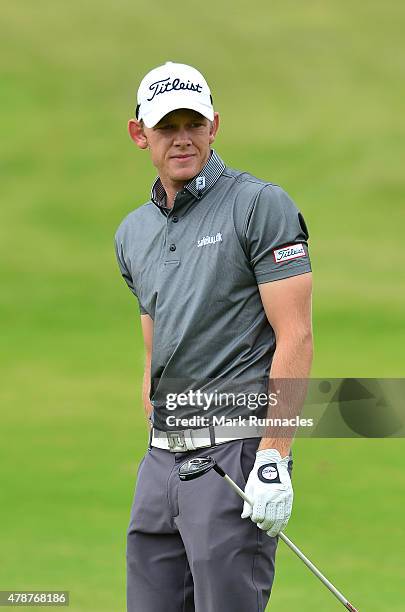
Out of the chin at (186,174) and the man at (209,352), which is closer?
the man at (209,352)

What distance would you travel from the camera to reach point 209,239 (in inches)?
181

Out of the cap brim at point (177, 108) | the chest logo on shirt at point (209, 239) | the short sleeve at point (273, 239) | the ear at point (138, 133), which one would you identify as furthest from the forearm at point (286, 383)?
the ear at point (138, 133)

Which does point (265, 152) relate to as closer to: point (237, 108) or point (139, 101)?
point (237, 108)

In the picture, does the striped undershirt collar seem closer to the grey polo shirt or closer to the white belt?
the grey polo shirt

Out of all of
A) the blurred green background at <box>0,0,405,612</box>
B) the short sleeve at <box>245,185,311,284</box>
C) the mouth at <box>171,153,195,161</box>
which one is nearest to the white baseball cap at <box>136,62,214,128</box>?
the mouth at <box>171,153,195,161</box>

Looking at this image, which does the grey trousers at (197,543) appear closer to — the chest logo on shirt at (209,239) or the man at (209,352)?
the man at (209,352)

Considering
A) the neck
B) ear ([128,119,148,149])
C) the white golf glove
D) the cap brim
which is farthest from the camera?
ear ([128,119,148,149])

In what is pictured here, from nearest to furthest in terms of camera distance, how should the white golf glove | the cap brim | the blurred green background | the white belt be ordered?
1. the white golf glove
2. the white belt
3. the cap brim
4. the blurred green background

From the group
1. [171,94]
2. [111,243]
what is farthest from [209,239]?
[111,243]

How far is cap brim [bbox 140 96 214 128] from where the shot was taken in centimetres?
470

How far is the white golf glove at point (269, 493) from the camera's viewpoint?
4363 mm

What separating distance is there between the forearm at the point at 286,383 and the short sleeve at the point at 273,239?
223mm

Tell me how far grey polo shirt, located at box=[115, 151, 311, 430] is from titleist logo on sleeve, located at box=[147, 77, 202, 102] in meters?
0.25

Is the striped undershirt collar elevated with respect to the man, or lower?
elevated
